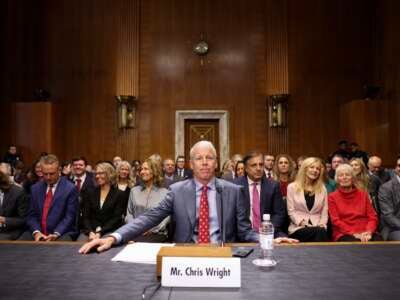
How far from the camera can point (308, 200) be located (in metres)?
3.97

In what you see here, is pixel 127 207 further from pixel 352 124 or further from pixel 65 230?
pixel 352 124

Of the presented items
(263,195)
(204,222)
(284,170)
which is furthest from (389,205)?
(204,222)

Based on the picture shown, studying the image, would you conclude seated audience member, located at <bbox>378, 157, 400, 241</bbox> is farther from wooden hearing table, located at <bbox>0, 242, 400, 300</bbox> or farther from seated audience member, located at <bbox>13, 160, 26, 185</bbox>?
seated audience member, located at <bbox>13, 160, 26, 185</bbox>

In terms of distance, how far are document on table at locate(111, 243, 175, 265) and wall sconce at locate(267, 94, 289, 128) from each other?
321 inches

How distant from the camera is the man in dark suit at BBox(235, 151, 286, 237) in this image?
3965 mm

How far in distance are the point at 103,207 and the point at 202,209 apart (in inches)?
82.7

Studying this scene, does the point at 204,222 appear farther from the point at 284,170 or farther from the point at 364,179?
the point at 364,179

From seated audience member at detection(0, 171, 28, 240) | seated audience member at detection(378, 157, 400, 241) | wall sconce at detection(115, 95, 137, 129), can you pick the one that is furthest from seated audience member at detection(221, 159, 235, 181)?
wall sconce at detection(115, 95, 137, 129)

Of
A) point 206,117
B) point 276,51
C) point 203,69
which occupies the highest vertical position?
point 276,51

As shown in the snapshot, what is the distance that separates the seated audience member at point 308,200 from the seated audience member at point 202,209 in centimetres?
137

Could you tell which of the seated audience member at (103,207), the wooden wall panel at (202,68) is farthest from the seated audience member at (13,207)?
the wooden wall panel at (202,68)

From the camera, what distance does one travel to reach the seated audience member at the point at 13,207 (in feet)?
13.1

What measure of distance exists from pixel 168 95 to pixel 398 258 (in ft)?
28.8

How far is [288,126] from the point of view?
33.7 ft
